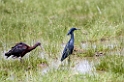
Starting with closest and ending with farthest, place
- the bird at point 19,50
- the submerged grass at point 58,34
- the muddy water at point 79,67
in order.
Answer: the submerged grass at point 58,34 < the muddy water at point 79,67 < the bird at point 19,50

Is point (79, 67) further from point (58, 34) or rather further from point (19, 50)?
point (58, 34)

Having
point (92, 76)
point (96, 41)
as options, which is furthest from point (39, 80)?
point (96, 41)

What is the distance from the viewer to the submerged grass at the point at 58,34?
22.3 feet

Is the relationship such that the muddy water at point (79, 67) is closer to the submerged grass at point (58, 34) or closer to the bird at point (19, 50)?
the submerged grass at point (58, 34)

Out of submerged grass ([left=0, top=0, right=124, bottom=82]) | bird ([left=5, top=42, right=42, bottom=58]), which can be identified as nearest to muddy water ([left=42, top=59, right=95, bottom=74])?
submerged grass ([left=0, top=0, right=124, bottom=82])

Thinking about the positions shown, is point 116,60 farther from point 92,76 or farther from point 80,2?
point 80,2

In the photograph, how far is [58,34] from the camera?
342 inches

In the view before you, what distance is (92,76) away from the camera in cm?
661

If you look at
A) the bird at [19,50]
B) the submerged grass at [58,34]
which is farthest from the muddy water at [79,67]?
the bird at [19,50]

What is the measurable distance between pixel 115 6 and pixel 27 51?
5052 millimetres

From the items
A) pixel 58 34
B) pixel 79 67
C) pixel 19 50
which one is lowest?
pixel 79 67

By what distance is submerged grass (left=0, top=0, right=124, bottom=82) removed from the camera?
6.81m

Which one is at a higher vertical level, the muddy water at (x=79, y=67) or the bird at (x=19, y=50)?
the bird at (x=19, y=50)

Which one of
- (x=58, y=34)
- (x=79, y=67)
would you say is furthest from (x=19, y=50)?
(x=58, y=34)
